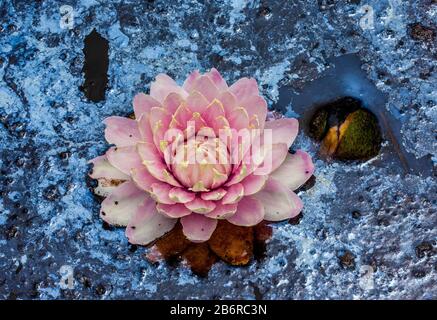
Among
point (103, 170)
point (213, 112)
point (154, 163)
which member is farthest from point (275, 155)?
point (103, 170)

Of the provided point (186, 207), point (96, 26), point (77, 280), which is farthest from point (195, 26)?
point (77, 280)

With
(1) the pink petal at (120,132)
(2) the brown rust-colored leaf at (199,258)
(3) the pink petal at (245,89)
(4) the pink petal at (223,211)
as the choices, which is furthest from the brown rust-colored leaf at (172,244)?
(3) the pink petal at (245,89)

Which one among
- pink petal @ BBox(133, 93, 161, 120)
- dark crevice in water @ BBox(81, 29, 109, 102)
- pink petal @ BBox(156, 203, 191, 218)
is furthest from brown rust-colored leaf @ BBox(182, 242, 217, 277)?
dark crevice in water @ BBox(81, 29, 109, 102)

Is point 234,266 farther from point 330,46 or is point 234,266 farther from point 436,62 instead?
point 436,62

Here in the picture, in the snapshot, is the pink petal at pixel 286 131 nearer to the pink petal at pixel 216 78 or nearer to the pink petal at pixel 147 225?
the pink petal at pixel 216 78

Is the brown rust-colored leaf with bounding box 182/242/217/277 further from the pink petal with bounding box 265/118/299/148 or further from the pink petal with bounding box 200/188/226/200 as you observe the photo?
the pink petal with bounding box 265/118/299/148

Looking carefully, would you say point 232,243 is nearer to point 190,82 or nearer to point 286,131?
point 286,131
